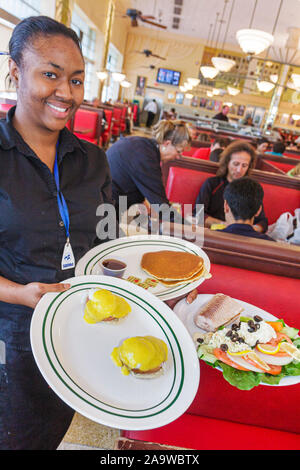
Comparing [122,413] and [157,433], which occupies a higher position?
[122,413]

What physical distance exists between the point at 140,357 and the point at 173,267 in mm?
489

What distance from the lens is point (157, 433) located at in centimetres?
123

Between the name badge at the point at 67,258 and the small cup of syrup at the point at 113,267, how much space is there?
0.40ft

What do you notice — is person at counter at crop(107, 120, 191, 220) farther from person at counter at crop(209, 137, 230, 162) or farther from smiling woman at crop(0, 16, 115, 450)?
person at counter at crop(209, 137, 230, 162)

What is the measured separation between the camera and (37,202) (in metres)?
1.11

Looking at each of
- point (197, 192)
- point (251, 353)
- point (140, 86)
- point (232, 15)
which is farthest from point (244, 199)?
point (140, 86)

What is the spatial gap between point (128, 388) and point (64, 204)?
2.15 ft

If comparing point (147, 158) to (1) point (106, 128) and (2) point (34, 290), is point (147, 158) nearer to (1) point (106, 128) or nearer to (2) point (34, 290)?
(2) point (34, 290)

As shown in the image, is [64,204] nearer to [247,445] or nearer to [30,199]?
[30,199]

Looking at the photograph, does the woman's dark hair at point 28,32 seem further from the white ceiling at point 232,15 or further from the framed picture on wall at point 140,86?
the framed picture on wall at point 140,86

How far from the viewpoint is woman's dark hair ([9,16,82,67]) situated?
3.51 ft

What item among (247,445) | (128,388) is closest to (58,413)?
(128,388)

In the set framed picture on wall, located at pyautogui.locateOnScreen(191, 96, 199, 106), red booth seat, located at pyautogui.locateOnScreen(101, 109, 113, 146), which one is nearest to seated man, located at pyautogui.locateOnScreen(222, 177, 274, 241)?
red booth seat, located at pyautogui.locateOnScreen(101, 109, 113, 146)

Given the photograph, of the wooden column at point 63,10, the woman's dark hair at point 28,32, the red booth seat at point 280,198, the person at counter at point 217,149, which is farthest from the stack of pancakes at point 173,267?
the wooden column at point 63,10
